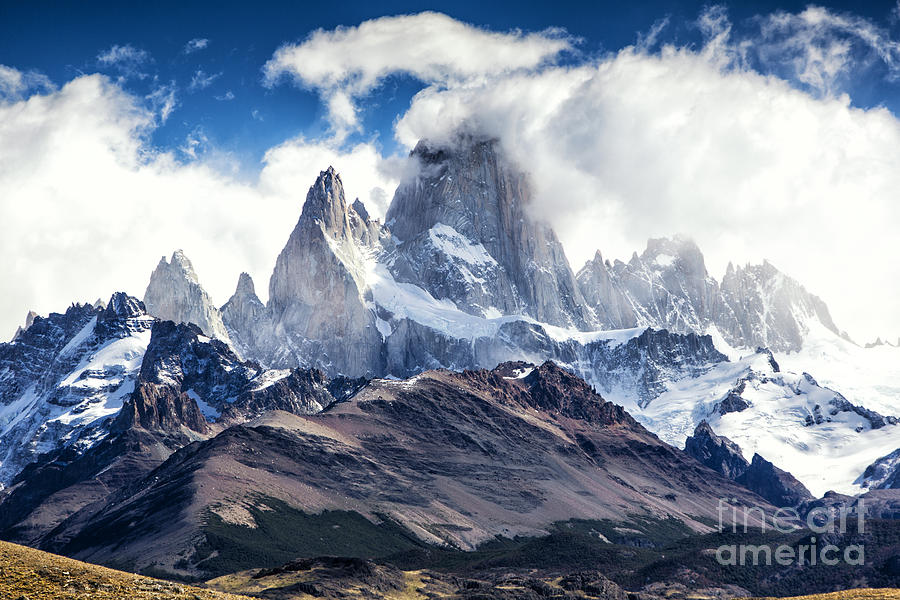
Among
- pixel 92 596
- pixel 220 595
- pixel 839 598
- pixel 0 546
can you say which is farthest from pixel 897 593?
pixel 0 546

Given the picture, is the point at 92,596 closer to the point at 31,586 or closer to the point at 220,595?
the point at 31,586

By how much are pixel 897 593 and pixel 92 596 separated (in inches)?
3466

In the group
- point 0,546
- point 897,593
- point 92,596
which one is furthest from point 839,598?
point 0,546

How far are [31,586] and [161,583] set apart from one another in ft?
56.7

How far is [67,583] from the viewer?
426ft

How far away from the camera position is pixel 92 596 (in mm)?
127125

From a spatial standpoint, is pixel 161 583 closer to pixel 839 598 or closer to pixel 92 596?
pixel 92 596

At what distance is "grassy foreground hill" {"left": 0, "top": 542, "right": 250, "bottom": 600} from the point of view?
126m

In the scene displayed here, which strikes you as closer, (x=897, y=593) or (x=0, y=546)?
(x=897, y=593)

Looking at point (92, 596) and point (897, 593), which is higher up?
point (897, 593)

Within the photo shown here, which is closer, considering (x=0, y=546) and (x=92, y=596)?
(x=92, y=596)

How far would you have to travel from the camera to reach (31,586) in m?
127

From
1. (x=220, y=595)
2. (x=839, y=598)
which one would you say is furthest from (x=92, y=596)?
(x=839, y=598)

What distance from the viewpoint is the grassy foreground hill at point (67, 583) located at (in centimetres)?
12575
